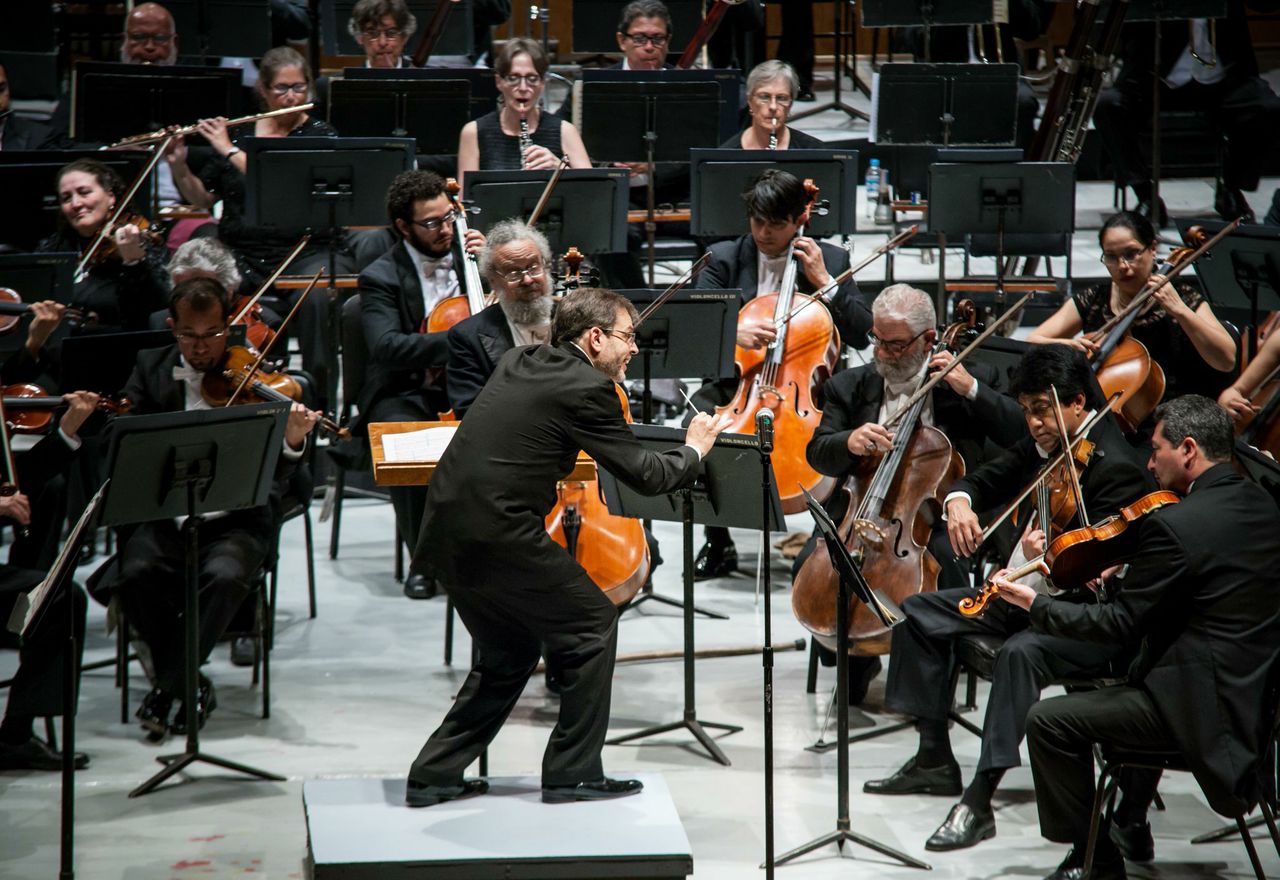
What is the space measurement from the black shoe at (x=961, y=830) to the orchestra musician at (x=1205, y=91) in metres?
5.08

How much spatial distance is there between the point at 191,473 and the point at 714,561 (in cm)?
244

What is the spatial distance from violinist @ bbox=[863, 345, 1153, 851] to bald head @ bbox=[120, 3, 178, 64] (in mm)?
4725

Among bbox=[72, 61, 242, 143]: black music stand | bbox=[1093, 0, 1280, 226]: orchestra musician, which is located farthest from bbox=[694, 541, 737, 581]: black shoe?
bbox=[1093, 0, 1280, 226]: orchestra musician

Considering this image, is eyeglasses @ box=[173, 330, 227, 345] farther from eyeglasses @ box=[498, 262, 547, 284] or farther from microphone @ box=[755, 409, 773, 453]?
microphone @ box=[755, 409, 773, 453]

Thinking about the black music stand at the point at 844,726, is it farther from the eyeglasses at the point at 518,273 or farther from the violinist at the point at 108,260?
the violinist at the point at 108,260

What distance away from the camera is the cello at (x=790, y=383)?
519 centimetres

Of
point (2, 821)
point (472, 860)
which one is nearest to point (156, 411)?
point (2, 821)

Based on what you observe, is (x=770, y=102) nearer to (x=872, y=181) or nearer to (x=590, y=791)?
(x=872, y=181)

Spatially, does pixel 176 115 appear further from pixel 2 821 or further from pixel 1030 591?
pixel 1030 591

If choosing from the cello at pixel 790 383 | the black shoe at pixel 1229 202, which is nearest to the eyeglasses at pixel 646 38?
the cello at pixel 790 383

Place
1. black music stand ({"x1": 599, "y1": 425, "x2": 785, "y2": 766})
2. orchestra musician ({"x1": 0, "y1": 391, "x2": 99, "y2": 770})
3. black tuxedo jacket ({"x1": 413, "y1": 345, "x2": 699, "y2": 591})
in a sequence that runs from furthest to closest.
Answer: orchestra musician ({"x1": 0, "y1": 391, "x2": 99, "y2": 770}), black music stand ({"x1": 599, "y1": 425, "x2": 785, "y2": 766}), black tuxedo jacket ({"x1": 413, "y1": 345, "x2": 699, "y2": 591})

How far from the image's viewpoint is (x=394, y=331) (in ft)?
18.5

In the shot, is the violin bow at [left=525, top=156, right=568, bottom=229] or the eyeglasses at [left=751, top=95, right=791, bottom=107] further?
the eyeglasses at [left=751, top=95, right=791, bottom=107]

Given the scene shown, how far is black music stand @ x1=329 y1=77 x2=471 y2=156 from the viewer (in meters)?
6.95
